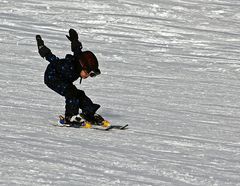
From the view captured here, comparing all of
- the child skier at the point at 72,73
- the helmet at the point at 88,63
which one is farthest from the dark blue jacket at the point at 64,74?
the helmet at the point at 88,63

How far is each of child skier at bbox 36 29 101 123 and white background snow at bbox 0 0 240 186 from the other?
1.03ft

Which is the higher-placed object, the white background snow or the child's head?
the child's head

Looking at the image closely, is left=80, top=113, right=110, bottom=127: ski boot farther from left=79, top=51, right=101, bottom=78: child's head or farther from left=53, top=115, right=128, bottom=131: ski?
left=79, top=51, right=101, bottom=78: child's head

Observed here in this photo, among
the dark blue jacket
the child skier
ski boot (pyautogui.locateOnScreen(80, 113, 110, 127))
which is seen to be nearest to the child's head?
the child skier

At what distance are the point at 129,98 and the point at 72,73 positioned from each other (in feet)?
10.9

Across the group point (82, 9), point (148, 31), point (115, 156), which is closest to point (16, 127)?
point (115, 156)

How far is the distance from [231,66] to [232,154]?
9.11 meters

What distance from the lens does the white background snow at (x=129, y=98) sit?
5.99 metres

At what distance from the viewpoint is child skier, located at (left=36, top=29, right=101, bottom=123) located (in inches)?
304

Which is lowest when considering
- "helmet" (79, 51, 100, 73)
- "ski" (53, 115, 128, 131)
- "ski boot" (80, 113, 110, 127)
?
"ski" (53, 115, 128, 131)

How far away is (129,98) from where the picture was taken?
11109 mm

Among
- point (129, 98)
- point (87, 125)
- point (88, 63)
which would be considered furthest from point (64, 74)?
point (129, 98)

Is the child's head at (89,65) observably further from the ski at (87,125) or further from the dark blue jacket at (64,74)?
the ski at (87,125)

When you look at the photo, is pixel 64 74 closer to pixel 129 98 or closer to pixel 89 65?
pixel 89 65
